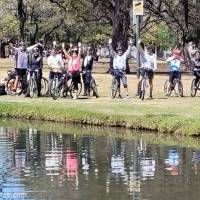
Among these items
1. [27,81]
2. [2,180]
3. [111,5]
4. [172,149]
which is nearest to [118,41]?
[111,5]

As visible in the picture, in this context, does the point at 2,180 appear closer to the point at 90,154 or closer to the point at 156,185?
the point at 156,185

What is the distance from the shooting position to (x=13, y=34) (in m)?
86.4

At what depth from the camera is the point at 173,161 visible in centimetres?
1385

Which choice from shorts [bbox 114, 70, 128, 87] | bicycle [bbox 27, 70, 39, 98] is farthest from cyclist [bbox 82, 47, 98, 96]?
bicycle [bbox 27, 70, 39, 98]

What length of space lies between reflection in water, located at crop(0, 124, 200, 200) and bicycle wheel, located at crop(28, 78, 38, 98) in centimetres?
1007

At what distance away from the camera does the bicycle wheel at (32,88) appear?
91.7 feet

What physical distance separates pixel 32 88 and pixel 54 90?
1356 millimetres

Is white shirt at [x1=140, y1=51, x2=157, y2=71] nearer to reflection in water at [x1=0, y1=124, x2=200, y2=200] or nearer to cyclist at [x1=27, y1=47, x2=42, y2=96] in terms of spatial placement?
cyclist at [x1=27, y1=47, x2=42, y2=96]

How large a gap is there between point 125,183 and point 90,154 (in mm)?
3456

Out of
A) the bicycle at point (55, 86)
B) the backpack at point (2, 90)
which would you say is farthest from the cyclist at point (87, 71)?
the backpack at point (2, 90)

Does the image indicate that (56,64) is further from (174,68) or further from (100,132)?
A: (100,132)

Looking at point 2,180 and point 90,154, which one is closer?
point 2,180

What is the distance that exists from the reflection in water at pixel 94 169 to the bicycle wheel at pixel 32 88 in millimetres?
10065

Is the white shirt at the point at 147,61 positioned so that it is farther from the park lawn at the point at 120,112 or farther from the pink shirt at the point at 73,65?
the pink shirt at the point at 73,65
